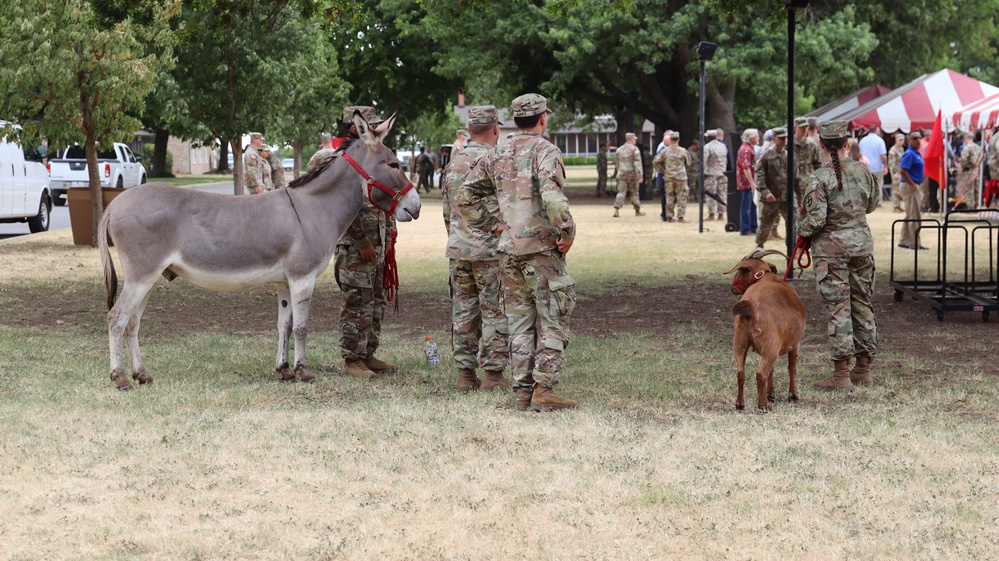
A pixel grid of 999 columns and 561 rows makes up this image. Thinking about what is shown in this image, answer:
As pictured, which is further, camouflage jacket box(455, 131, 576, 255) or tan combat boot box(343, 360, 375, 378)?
tan combat boot box(343, 360, 375, 378)

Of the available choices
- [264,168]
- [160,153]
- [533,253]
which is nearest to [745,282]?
[533,253]

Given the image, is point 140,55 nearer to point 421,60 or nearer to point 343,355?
point 343,355

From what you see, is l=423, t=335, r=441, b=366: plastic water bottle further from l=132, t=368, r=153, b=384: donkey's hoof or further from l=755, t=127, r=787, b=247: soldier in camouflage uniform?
l=755, t=127, r=787, b=247: soldier in camouflage uniform

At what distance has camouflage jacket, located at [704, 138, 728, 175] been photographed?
1069 inches

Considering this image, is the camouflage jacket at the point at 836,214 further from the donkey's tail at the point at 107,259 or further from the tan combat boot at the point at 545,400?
the donkey's tail at the point at 107,259

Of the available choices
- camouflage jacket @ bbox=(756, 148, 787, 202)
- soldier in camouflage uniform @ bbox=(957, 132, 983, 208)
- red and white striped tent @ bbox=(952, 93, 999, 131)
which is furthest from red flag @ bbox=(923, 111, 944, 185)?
camouflage jacket @ bbox=(756, 148, 787, 202)

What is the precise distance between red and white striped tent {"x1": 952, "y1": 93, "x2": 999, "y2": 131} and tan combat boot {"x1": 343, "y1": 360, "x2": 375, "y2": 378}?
10.7 metres

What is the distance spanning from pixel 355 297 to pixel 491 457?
3.02 meters

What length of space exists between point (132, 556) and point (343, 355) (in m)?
4.41

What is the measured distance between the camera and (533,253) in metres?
7.93

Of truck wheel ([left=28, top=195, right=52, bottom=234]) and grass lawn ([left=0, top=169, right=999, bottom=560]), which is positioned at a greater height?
truck wheel ([left=28, top=195, right=52, bottom=234])

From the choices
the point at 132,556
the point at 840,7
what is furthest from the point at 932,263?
the point at 840,7

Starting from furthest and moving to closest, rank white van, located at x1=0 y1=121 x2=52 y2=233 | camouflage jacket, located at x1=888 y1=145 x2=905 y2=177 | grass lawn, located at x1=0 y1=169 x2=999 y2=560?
camouflage jacket, located at x1=888 y1=145 x2=905 y2=177
white van, located at x1=0 y1=121 x2=52 y2=233
grass lawn, located at x1=0 y1=169 x2=999 y2=560

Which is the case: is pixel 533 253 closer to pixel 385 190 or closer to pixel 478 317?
pixel 478 317
